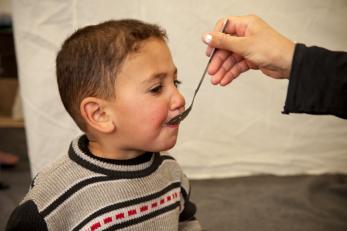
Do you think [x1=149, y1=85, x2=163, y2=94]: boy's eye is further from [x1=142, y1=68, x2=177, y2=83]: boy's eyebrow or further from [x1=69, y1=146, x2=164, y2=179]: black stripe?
[x1=69, y1=146, x2=164, y2=179]: black stripe

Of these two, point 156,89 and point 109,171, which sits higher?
point 156,89

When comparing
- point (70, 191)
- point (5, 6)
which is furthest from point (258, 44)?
point (5, 6)

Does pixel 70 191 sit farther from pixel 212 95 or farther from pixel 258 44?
pixel 212 95

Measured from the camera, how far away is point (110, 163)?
2.23ft

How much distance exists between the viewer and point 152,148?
2.24 feet

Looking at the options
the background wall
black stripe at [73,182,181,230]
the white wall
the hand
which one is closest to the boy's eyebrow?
the hand

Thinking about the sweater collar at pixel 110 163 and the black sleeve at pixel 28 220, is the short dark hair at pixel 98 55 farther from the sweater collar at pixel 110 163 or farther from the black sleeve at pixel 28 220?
the black sleeve at pixel 28 220

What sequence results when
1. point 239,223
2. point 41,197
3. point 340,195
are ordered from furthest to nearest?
point 340,195, point 239,223, point 41,197

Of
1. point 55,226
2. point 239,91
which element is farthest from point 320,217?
point 55,226

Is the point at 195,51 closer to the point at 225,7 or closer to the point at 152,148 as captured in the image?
the point at 225,7

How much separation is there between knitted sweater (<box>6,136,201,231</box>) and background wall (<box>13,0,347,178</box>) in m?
0.45

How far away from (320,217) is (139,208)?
655 mm

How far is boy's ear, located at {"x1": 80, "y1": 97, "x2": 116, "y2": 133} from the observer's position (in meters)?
0.66

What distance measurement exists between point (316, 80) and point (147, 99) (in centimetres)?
28
